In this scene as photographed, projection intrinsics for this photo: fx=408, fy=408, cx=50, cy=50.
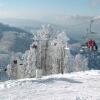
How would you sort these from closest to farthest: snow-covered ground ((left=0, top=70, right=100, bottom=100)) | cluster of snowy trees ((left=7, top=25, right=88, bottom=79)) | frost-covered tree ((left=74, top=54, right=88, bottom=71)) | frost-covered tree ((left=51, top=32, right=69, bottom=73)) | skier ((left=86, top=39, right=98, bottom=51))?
snow-covered ground ((left=0, top=70, right=100, bottom=100))
skier ((left=86, top=39, right=98, bottom=51))
cluster of snowy trees ((left=7, top=25, right=88, bottom=79))
frost-covered tree ((left=51, top=32, right=69, bottom=73))
frost-covered tree ((left=74, top=54, right=88, bottom=71))

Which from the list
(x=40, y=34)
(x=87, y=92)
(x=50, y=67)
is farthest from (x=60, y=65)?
(x=87, y=92)

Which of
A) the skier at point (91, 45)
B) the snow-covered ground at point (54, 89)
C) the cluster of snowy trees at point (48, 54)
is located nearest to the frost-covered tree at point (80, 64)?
the cluster of snowy trees at point (48, 54)

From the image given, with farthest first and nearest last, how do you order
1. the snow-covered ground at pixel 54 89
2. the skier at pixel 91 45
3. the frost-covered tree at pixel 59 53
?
the frost-covered tree at pixel 59 53 < the skier at pixel 91 45 < the snow-covered ground at pixel 54 89

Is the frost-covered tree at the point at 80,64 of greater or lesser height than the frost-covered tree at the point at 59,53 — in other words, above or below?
below

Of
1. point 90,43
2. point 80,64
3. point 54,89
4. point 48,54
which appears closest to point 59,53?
point 48,54

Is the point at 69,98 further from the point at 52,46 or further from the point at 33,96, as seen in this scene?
the point at 52,46

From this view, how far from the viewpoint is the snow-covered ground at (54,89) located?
2794 cm

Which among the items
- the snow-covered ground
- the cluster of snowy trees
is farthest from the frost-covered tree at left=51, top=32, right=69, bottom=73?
the snow-covered ground

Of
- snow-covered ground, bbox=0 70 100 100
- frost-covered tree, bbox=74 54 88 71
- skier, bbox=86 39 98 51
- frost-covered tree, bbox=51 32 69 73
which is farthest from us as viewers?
frost-covered tree, bbox=74 54 88 71

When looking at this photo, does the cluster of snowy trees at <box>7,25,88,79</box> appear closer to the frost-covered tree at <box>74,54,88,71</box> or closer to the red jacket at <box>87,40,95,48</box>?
the frost-covered tree at <box>74,54,88,71</box>

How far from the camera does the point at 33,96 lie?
93.1ft

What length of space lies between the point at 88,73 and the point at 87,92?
13.1 meters

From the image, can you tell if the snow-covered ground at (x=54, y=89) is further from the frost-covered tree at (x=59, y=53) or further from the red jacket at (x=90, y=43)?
the frost-covered tree at (x=59, y=53)

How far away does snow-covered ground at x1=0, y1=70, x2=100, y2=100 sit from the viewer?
2794 centimetres
